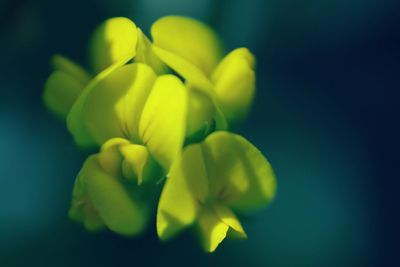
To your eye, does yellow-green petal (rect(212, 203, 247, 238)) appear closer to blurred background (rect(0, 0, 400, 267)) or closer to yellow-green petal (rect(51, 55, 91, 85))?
blurred background (rect(0, 0, 400, 267))

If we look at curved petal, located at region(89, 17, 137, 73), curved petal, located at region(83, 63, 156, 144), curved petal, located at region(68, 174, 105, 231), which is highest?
curved petal, located at region(89, 17, 137, 73)

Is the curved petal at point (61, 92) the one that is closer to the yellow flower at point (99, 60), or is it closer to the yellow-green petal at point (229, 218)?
the yellow flower at point (99, 60)

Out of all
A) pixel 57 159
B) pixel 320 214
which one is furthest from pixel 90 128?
pixel 320 214

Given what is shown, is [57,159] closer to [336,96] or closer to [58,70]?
[58,70]

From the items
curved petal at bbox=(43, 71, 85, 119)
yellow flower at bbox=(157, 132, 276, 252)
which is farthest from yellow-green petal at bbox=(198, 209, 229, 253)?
curved petal at bbox=(43, 71, 85, 119)

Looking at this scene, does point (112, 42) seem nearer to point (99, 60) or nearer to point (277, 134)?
point (99, 60)

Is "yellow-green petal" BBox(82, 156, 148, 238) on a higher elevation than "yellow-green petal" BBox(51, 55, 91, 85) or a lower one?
lower

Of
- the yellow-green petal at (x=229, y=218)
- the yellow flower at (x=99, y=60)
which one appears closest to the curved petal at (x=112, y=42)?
the yellow flower at (x=99, y=60)
